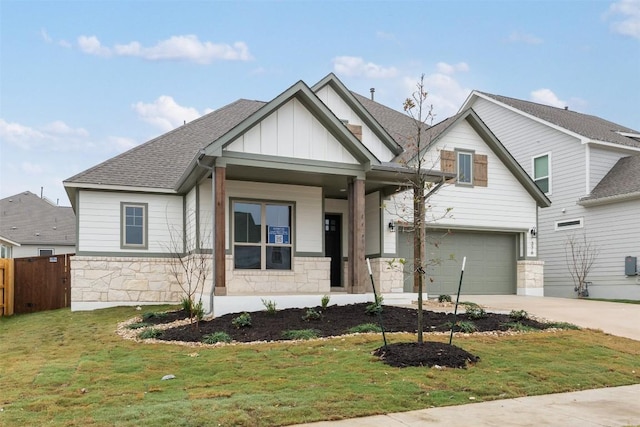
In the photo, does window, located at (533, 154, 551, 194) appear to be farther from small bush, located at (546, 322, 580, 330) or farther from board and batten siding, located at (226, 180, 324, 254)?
small bush, located at (546, 322, 580, 330)

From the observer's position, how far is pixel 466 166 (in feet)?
60.6

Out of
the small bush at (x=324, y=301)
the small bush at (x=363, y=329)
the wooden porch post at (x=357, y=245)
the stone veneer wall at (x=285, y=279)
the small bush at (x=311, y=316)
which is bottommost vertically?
the small bush at (x=363, y=329)

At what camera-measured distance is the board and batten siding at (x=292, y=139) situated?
12.5 metres

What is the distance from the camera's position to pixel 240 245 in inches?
571

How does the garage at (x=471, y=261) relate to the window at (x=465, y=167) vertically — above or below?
below

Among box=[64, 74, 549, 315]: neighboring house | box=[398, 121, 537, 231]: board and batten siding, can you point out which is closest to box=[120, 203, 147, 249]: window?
box=[64, 74, 549, 315]: neighboring house

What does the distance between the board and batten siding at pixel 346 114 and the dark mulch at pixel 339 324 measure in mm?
6395

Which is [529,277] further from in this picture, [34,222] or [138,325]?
[34,222]

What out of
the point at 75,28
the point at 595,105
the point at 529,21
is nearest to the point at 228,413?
the point at 75,28

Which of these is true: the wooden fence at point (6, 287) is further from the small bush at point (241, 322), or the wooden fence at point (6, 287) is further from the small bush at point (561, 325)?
the small bush at point (561, 325)

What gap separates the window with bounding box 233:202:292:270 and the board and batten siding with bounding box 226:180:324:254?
19 cm

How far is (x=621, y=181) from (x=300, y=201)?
11508 mm

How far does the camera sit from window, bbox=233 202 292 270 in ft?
47.7

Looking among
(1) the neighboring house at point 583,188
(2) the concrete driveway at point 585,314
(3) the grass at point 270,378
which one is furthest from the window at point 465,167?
(3) the grass at point 270,378
